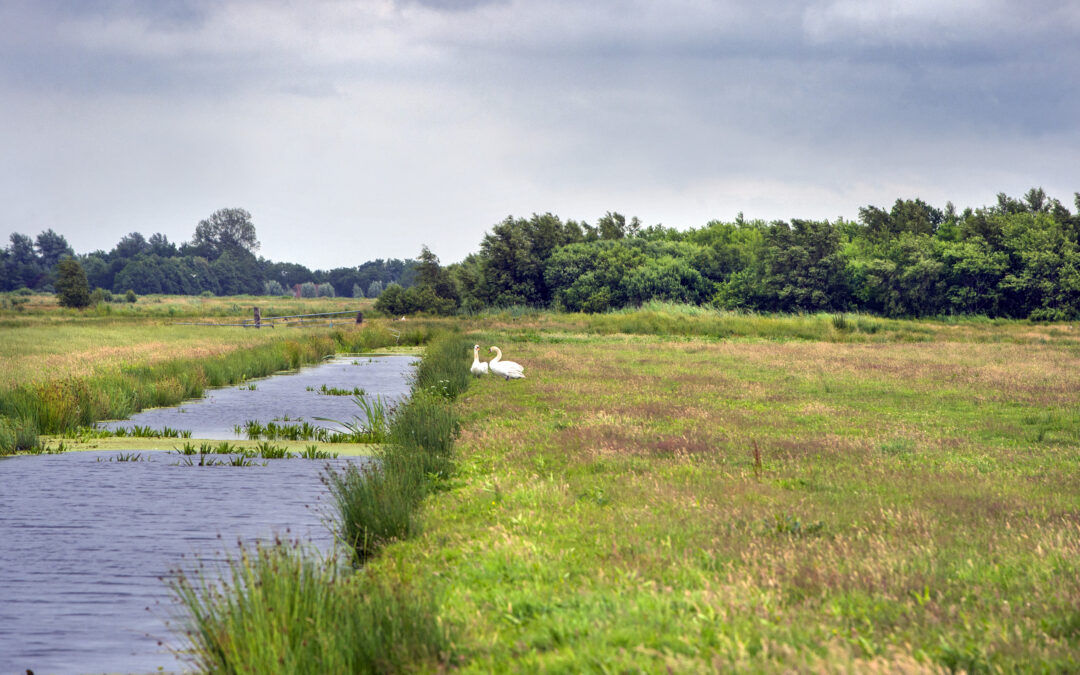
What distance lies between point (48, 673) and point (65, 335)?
46.5 meters

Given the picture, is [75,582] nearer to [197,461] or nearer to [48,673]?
[48,673]

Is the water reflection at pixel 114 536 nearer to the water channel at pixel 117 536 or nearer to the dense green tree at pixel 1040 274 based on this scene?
the water channel at pixel 117 536

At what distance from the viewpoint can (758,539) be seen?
8484mm

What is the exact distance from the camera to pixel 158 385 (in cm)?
2700

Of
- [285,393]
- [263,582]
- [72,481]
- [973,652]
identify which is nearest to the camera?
[973,652]

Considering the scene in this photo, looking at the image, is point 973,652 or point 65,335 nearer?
point 973,652

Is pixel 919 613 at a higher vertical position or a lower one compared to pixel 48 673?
higher

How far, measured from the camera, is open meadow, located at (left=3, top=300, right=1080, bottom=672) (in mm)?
5855

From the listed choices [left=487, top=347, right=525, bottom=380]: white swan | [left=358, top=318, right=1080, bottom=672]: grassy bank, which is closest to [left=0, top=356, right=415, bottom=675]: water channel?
[left=358, top=318, right=1080, bottom=672]: grassy bank

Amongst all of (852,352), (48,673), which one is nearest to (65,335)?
(852,352)

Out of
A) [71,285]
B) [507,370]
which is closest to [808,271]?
[507,370]

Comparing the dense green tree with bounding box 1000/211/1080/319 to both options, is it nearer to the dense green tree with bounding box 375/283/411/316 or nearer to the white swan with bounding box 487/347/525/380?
the dense green tree with bounding box 375/283/411/316

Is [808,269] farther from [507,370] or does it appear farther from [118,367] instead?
[118,367]

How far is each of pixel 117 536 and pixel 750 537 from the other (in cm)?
768
